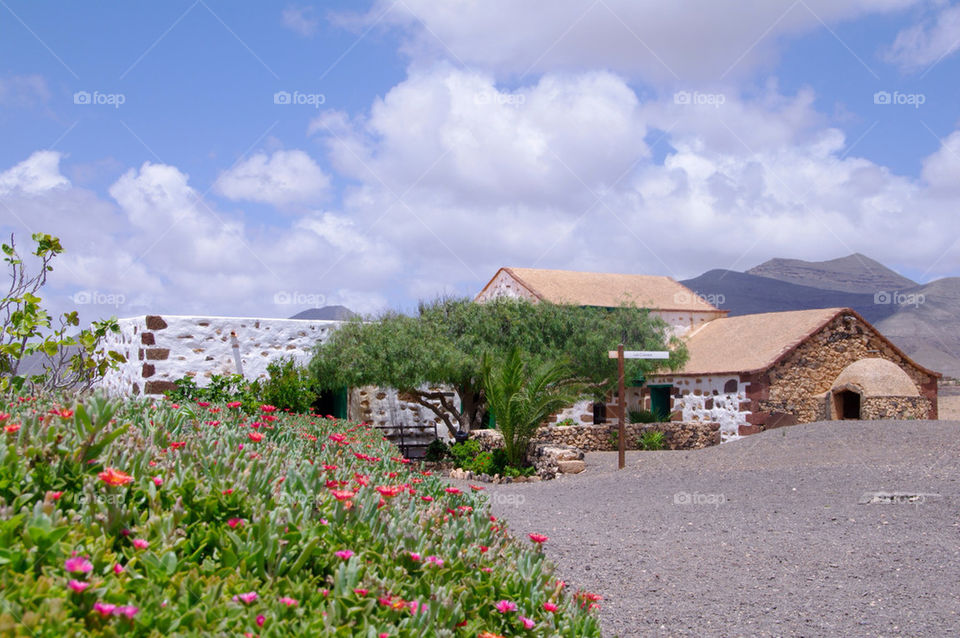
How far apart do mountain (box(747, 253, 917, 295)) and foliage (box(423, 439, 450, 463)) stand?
4709 inches

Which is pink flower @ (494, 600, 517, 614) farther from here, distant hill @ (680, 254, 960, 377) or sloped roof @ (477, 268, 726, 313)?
Answer: distant hill @ (680, 254, 960, 377)

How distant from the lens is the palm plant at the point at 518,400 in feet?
44.2

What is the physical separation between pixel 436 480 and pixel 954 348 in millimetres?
87845

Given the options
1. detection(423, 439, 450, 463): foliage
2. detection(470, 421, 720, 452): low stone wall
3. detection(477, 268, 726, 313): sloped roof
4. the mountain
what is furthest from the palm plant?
the mountain

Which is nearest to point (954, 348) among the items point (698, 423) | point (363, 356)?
point (698, 423)

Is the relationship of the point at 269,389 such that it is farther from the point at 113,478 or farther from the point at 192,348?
the point at 113,478

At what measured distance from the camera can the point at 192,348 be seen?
12.9 meters

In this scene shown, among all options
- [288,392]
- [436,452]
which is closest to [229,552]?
[288,392]

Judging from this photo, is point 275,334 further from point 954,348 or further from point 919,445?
point 954,348

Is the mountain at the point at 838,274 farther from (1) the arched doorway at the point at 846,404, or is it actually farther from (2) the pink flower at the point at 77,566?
(2) the pink flower at the point at 77,566

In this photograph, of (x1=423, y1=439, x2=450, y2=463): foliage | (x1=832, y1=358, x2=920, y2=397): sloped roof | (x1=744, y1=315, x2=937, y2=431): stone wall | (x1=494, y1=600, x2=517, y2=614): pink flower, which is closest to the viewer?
(x1=494, y1=600, x2=517, y2=614): pink flower

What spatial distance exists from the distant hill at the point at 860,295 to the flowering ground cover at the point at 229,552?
240 feet

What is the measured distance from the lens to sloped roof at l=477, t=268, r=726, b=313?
24.9 m

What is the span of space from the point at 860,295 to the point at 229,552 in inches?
4847
